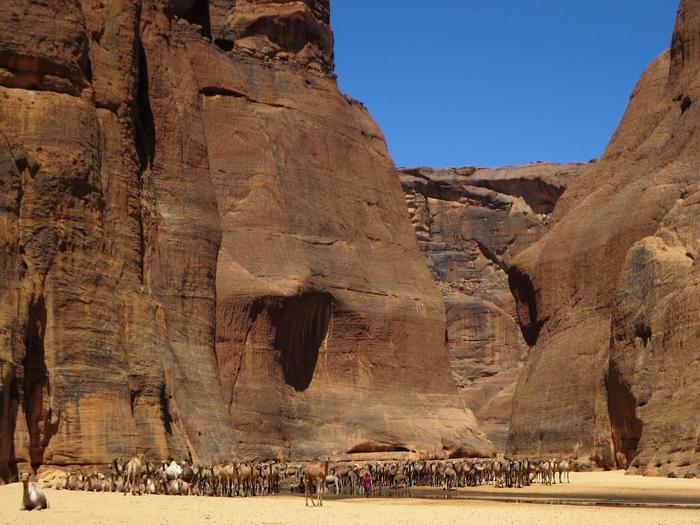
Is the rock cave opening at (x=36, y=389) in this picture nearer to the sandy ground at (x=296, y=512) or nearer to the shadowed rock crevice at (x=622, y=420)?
the sandy ground at (x=296, y=512)

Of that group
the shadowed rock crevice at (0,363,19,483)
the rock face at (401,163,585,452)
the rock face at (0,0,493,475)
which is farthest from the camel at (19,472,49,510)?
the rock face at (401,163,585,452)

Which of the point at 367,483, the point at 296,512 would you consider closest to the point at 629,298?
the point at 367,483

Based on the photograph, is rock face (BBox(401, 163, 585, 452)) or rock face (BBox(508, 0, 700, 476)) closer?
rock face (BBox(508, 0, 700, 476))

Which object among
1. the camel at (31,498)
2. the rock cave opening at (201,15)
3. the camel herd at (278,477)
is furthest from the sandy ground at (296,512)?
the rock cave opening at (201,15)

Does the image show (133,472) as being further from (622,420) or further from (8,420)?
(622,420)

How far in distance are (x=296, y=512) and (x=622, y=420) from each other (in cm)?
3695

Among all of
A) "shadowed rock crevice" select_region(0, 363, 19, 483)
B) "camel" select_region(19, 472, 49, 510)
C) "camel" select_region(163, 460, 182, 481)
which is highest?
"shadowed rock crevice" select_region(0, 363, 19, 483)

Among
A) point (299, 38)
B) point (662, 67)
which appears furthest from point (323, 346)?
point (662, 67)

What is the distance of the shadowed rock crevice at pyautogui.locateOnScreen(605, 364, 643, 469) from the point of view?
65625 mm

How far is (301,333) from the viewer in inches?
2886

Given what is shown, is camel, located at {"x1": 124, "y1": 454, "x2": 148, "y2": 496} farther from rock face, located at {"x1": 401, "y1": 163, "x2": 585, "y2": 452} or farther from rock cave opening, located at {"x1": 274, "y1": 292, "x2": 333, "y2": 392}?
rock face, located at {"x1": 401, "y1": 163, "x2": 585, "y2": 452}

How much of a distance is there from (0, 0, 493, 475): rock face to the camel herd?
3057 millimetres

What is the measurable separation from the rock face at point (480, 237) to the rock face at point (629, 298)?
33937 millimetres

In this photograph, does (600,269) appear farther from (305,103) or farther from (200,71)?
(200,71)
